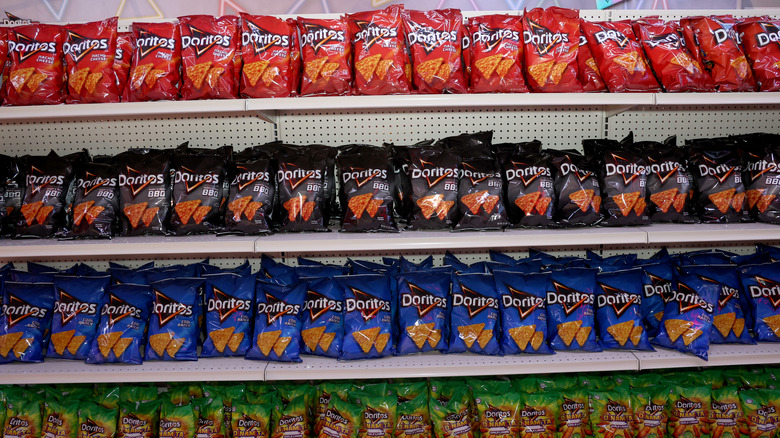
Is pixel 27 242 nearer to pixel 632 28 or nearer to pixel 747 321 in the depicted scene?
pixel 632 28

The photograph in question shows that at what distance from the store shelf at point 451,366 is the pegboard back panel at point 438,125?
3.03 feet

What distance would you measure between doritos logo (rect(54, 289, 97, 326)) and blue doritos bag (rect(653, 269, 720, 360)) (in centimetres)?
216

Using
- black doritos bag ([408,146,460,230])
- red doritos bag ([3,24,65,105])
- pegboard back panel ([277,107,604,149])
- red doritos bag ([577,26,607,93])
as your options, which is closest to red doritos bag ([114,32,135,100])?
red doritos bag ([3,24,65,105])

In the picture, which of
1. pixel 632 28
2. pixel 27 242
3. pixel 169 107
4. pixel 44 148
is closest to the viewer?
pixel 169 107

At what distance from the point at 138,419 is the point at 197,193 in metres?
0.92

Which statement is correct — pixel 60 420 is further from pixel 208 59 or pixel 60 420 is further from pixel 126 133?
pixel 208 59

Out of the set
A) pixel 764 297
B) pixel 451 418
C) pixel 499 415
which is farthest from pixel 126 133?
pixel 764 297

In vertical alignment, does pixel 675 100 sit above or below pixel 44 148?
above

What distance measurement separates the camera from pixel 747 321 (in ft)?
5.63

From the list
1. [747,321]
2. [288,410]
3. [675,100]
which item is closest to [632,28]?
[675,100]

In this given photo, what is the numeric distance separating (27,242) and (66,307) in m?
0.28

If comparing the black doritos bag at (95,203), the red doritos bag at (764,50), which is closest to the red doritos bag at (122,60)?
the black doritos bag at (95,203)

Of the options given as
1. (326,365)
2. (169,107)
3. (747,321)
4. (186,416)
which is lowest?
(186,416)

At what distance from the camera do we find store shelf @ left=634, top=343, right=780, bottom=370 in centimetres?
Answer: 157
